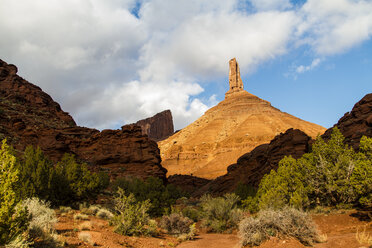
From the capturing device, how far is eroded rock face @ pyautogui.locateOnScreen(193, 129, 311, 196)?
109ft

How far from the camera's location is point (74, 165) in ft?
64.2

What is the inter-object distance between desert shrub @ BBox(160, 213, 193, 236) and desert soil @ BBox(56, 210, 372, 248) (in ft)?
3.98

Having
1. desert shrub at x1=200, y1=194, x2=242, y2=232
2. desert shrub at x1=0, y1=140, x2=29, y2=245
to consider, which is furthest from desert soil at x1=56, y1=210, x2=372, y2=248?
desert shrub at x1=200, y1=194, x2=242, y2=232

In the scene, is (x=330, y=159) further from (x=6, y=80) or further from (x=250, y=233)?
(x=6, y=80)

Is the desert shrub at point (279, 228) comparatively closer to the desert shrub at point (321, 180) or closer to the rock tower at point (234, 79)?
the desert shrub at point (321, 180)

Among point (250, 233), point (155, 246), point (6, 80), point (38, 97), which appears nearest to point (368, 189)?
point (250, 233)

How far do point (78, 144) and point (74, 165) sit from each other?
28.0 m

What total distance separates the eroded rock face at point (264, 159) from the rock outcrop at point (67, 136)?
12.6m

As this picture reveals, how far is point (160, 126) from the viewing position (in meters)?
178

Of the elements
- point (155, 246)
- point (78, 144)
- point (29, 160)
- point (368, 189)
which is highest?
point (78, 144)

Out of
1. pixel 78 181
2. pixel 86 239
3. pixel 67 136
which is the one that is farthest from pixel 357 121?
pixel 67 136

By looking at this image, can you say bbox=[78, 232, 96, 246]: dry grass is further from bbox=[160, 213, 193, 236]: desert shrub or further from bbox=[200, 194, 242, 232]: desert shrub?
bbox=[200, 194, 242, 232]: desert shrub

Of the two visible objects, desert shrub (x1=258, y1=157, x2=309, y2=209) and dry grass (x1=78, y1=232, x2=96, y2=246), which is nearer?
dry grass (x1=78, y1=232, x2=96, y2=246)

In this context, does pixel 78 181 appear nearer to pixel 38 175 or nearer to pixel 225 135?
pixel 38 175
